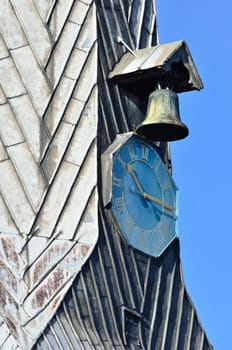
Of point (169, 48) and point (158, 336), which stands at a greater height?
point (169, 48)

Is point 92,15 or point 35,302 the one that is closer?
point 35,302

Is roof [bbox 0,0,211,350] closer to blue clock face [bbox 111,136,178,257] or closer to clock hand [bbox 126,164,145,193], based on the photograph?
blue clock face [bbox 111,136,178,257]

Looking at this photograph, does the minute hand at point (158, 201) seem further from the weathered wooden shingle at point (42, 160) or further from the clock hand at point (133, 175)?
the weathered wooden shingle at point (42, 160)

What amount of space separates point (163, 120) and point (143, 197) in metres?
1.23

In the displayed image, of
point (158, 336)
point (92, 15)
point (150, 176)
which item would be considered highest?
point (92, 15)

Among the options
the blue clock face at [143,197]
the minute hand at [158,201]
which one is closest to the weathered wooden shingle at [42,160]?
the blue clock face at [143,197]

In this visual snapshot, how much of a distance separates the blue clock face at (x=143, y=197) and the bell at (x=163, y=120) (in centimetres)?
26

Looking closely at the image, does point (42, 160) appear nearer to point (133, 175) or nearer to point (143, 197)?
point (133, 175)

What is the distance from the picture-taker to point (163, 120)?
127 feet

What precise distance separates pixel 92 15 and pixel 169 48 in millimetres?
1345

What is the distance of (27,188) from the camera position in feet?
123

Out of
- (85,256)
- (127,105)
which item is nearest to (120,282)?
(85,256)

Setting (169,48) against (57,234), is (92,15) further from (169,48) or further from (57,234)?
(57,234)

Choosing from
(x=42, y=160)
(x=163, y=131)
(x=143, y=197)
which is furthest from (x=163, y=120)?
(x=42, y=160)
